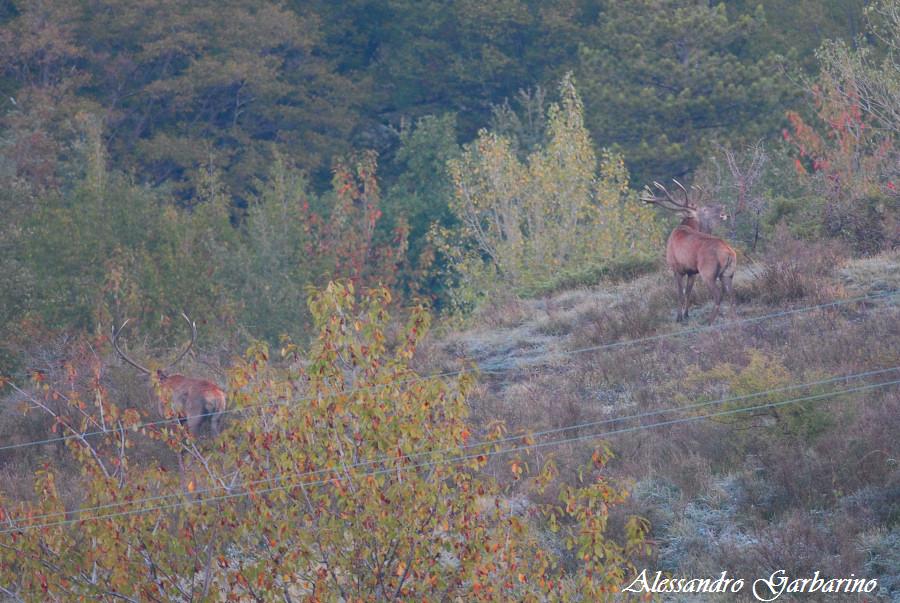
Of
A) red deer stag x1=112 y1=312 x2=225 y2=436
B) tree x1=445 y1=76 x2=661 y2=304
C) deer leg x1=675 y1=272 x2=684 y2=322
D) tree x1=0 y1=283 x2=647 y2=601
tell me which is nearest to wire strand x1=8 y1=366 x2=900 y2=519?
tree x1=0 y1=283 x2=647 y2=601

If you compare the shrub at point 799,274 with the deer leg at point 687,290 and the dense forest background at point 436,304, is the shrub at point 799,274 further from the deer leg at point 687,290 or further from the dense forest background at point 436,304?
the deer leg at point 687,290

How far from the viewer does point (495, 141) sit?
30.0 meters

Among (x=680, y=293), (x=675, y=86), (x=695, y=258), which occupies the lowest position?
(x=680, y=293)

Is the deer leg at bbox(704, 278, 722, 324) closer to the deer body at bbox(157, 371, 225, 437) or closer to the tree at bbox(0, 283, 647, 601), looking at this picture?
the deer body at bbox(157, 371, 225, 437)

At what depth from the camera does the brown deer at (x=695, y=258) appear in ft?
49.9

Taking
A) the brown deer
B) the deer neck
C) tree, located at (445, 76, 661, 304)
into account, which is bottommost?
tree, located at (445, 76, 661, 304)

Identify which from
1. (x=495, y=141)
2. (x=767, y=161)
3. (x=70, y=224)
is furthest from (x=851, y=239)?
(x=70, y=224)

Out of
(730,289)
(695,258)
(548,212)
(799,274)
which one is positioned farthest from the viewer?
(548,212)

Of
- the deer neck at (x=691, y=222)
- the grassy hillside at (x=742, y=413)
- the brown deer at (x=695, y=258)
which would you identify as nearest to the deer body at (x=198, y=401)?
the grassy hillside at (x=742, y=413)

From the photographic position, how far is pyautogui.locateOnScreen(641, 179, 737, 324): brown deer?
49.9 feet

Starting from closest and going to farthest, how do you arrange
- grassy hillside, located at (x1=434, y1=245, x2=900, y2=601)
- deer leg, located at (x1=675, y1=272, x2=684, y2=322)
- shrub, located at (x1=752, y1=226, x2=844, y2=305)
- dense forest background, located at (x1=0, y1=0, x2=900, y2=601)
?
dense forest background, located at (x1=0, y1=0, x2=900, y2=601) → grassy hillside, located at (x1=434, y1=245, x2=900, y2=601) → deer leg, located at (x1=675, y1=272, x2=684, y2=322) → shrub, located at (x1=752, y1=226, x2=844, y2=305)

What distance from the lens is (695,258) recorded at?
1547cm

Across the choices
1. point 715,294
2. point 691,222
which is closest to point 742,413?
point 715,294

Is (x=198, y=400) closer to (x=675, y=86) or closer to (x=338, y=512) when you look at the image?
(x=338, y=512)
